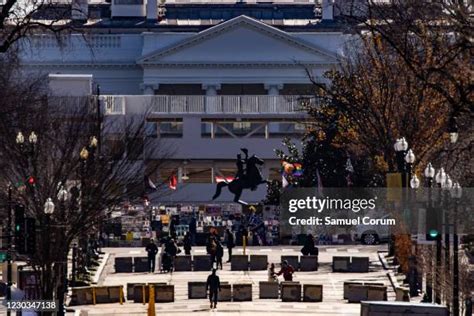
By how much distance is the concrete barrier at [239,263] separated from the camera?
66.4m

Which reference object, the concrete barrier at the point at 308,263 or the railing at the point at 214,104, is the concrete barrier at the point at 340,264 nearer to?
the concrete barrier at the point at 308,263

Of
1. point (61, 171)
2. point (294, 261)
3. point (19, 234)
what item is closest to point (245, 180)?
point (294, 261)

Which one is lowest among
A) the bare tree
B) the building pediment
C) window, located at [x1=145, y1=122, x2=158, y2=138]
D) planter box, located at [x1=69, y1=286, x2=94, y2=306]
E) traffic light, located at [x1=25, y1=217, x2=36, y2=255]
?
planter box, located at [x1=69, y1=286, x2=94, y2=306]

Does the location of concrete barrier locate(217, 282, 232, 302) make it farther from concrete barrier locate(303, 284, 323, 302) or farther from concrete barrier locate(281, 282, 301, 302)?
concrete barrier locate(303, 284, 323, 302)

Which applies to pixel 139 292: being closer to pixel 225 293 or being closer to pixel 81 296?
pixel 81 296

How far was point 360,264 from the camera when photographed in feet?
217

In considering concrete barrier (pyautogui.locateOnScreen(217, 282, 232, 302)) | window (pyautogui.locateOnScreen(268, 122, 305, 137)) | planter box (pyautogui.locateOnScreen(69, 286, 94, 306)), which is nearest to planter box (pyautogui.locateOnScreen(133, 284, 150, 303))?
planter box (pyautogui.locateOnScreen(69, 286, 94, 306))

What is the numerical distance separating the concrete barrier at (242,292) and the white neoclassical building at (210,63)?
56828 millimetres

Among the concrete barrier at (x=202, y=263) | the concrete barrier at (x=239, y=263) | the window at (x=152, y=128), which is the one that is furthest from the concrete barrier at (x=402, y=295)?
the window at (x=152, y=128)

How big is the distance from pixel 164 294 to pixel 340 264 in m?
13.1

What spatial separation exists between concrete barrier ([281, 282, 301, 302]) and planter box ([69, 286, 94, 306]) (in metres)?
5.48

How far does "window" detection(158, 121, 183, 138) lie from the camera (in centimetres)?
11370

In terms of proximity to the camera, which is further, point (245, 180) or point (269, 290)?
point (245, 180)

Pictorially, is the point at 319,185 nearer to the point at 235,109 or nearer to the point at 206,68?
the point at 235,109
